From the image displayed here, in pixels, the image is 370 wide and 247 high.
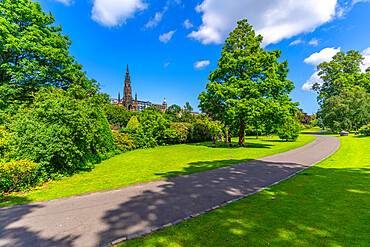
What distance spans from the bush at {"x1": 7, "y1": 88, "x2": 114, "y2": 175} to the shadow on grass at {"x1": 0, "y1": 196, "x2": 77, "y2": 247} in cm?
302

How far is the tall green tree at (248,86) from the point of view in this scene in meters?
16.8

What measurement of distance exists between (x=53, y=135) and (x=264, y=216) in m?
9.80

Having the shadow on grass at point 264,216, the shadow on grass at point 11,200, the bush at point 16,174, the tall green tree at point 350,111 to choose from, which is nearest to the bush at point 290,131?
the tall green tree at point 350,111

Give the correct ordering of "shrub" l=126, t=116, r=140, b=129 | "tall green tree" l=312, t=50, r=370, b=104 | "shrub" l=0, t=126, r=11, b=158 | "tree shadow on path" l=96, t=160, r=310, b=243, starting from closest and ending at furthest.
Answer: "tree shadow on path" l=96, t=160, r=310, b=243 < "shrub" l=0, t=126, r=11, b=158 < "shrub" l=126, t=116, r=140, b=129 < "tall green tree" l=312, t=50, r=370, b=104

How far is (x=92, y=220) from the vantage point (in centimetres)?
426

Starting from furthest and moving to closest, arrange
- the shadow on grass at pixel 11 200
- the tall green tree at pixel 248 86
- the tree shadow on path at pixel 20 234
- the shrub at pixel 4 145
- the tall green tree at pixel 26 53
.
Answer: the tall green tree at pixel 248 86
the tall green tree at pixel 26 53
the shrub at pixel 4 145
the shadow on grass at pixel 11 200
the tree shadow on path at pixel 20 234

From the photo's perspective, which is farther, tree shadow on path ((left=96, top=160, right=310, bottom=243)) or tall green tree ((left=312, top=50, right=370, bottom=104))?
tall green tree ((left=312, top=50, right=370, bottom=104))

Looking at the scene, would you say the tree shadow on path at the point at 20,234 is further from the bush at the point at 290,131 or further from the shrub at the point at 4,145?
the bush at the point at 290,131

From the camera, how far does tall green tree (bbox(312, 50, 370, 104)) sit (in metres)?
38.5

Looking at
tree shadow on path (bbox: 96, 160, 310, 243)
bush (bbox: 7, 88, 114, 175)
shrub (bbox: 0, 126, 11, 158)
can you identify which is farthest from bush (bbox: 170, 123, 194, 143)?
shrub (bbox: 0, 126, 11, 158)

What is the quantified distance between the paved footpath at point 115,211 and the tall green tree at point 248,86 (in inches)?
425

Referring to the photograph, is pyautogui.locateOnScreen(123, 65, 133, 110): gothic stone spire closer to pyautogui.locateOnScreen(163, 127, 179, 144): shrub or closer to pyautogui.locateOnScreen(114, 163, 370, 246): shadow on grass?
pyautogui.locateOnScreen(163, 127, 179, 144): shrub

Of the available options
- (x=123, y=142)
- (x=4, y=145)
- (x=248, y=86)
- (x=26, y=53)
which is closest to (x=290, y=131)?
(x=248, y=86)

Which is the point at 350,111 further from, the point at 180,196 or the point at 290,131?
the point at 180,196
